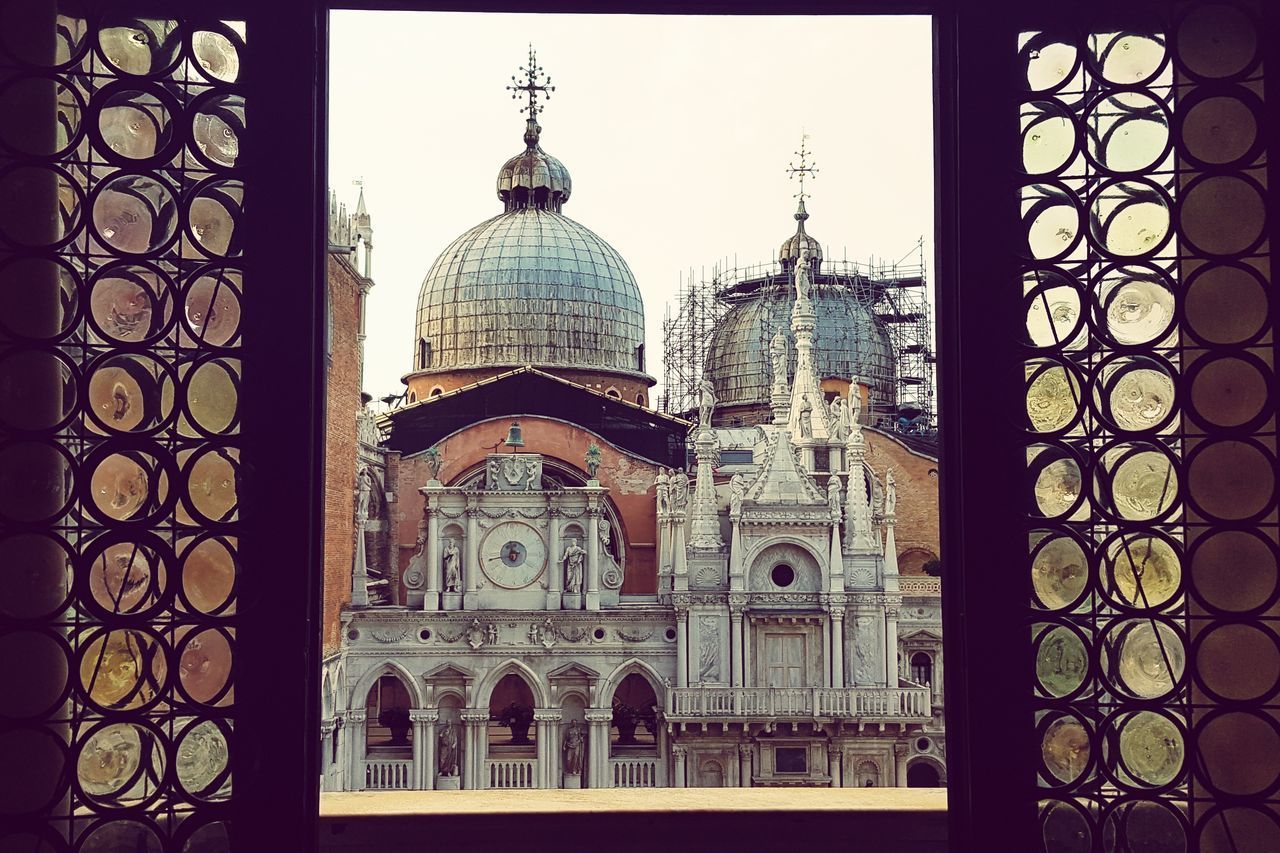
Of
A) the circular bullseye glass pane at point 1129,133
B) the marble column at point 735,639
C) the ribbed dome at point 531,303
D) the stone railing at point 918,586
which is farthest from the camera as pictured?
the ribbed dome at point 531,303

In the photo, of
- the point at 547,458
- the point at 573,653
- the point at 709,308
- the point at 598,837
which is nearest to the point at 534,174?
the point at 709,308

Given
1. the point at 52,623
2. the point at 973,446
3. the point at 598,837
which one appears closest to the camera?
the point at 52,623

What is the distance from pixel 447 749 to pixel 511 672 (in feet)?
5.24

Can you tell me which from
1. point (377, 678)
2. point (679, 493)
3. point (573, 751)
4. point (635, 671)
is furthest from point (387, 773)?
point (679, 493)

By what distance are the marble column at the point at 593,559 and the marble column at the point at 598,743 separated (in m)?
1.79

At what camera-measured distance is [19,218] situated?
2.75 m

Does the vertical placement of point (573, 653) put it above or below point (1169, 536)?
below

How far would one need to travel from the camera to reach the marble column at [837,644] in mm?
20969

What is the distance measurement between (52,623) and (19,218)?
0.88m

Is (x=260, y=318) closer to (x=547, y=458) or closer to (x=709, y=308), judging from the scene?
(x=547, y=458)

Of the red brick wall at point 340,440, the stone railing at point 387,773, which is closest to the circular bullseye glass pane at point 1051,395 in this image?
the stone railing at point 387,773

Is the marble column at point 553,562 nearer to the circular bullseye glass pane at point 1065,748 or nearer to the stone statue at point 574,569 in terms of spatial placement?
the stone statue at point 574,569

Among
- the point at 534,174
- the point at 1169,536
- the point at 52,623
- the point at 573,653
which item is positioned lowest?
the point at 573,653

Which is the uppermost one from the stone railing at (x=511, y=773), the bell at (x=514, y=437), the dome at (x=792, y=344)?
the dome at (x=792, y=344)
